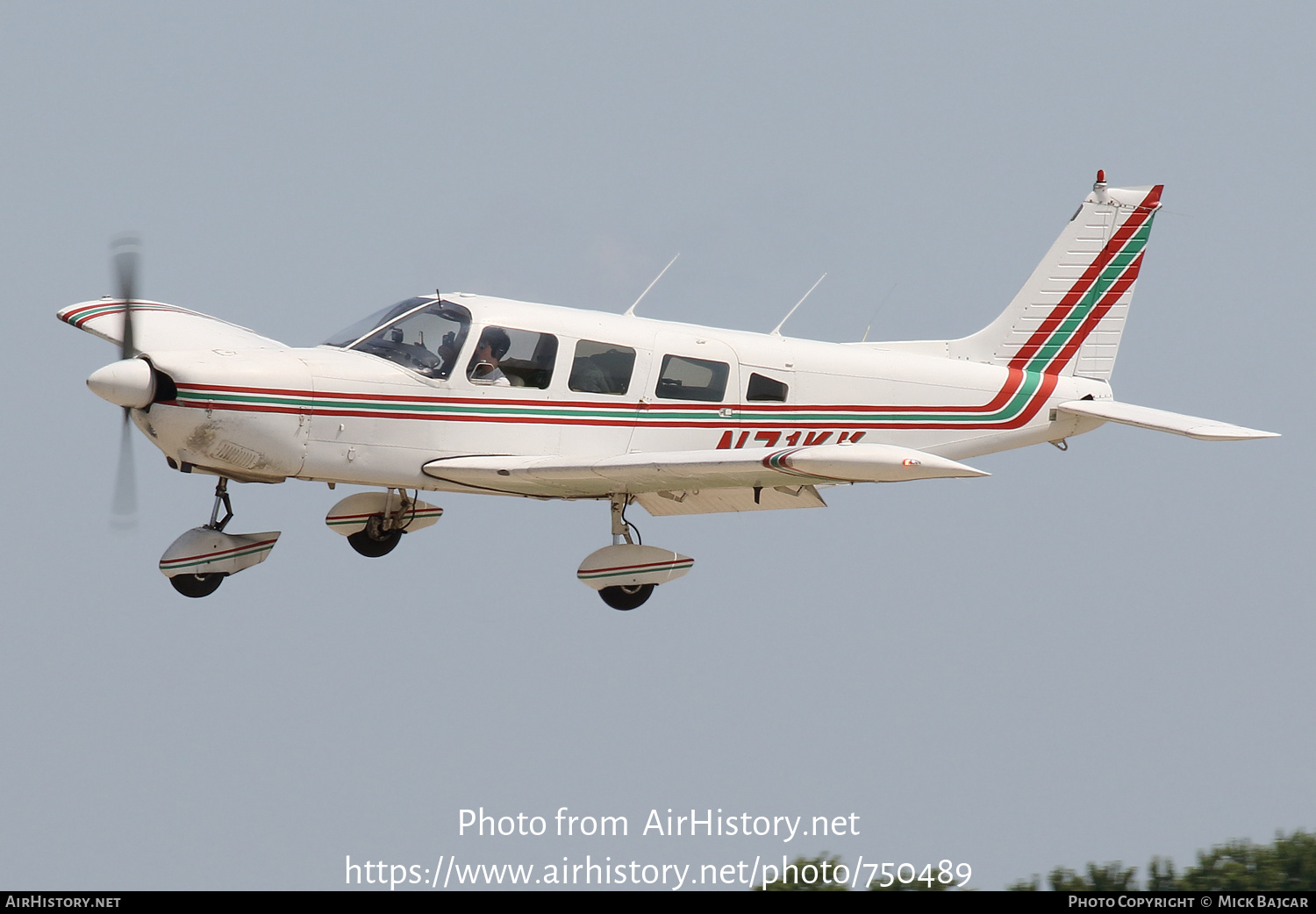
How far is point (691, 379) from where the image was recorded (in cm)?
1527

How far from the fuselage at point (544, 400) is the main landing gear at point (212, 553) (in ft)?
2.21

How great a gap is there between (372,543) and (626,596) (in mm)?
2543

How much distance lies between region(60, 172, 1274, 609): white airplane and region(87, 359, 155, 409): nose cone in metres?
0.02

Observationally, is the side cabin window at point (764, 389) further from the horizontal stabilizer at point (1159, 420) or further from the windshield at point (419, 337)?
the horizontal stabilizer at point (1159, 420)

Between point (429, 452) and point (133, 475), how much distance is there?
243 cm

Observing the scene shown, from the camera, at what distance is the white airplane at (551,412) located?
1383 centimetres

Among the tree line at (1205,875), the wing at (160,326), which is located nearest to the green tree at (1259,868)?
the tree line at (1205,875)

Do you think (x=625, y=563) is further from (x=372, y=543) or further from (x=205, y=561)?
(x=205, y=561)

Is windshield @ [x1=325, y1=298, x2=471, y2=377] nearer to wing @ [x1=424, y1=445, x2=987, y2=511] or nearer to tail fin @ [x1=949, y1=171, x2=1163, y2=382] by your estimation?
wing @ [x1=424, y1=445, x2=987, y2=511]

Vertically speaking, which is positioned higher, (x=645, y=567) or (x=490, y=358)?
(x=490, y=358)

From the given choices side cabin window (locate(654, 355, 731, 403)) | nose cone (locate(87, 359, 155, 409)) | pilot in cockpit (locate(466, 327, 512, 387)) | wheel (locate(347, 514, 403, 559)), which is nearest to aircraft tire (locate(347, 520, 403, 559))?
wheel (locate(347, 514, 403, 559))

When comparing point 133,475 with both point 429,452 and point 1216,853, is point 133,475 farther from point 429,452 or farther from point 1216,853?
point 1216,853

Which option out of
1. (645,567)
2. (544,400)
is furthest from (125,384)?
(645,567)
